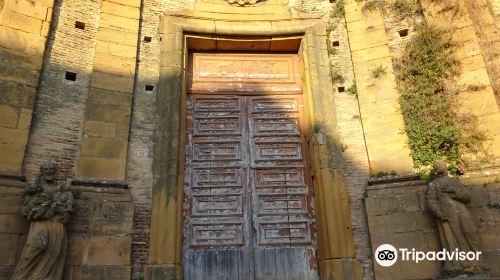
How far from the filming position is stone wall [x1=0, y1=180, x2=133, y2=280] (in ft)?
17.8

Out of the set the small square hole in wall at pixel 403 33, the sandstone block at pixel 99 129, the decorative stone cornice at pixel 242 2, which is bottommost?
the sandstone block at pixel 99 129

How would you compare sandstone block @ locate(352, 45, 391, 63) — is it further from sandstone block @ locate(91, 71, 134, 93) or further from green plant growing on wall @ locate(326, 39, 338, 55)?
sandstone block @ locate(91, 71, 134, 93)

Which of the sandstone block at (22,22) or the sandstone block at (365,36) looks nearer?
the sandstone block at (22,22)

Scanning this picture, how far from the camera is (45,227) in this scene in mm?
5324

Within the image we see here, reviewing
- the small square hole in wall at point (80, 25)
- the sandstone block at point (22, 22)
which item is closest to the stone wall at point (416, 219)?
the small square hole in wall at point (80, 25)

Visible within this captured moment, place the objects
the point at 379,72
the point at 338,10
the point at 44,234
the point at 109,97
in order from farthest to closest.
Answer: the point at 338,10
the point at 379,72
the point at 109,97
the point at 44,234

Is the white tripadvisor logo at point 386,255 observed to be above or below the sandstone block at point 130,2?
below

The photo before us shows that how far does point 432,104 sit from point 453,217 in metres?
1.88

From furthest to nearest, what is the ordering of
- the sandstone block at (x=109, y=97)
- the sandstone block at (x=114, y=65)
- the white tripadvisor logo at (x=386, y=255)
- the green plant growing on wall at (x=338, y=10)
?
1. the green plant growing on wall at (x=338, y=10)
2. the sandstone block at (x=114, y=65)
3. the sandstone block at (x=109, y=97)
4. the white tripadvisor logo at (x=386, y=255)

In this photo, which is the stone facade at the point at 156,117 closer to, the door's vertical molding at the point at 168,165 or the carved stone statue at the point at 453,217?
the door's vertical molding at the point at 168,165

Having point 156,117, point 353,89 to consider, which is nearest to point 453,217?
point 353,89

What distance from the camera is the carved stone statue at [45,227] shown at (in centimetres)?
514

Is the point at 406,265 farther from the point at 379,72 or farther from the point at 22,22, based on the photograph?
the point at 22,22

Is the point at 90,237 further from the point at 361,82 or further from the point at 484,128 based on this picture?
the point at 484,128
